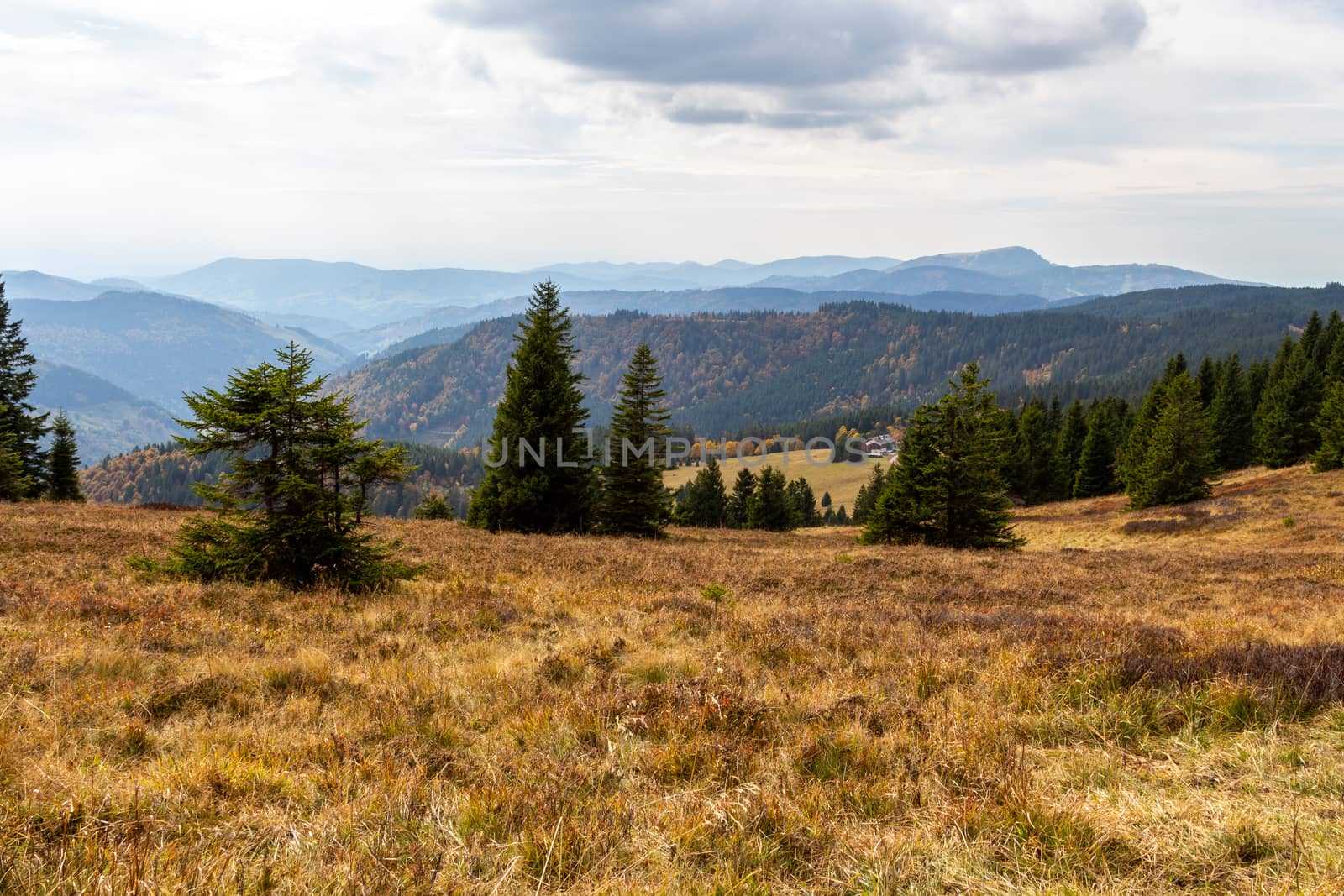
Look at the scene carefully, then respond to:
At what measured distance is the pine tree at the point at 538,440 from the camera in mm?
27562

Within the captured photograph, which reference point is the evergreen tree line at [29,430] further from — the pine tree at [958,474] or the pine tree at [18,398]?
the pine tree at [958,474]

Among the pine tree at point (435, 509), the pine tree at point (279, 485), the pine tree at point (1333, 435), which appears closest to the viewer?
the pine tree at point (279, 485)

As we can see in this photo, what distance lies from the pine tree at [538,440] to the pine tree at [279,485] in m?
16.3

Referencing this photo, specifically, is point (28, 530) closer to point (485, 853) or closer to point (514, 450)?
point (514, 450)

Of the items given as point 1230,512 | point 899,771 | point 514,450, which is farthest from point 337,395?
point 1230,512

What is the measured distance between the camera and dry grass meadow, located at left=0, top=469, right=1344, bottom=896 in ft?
10.9

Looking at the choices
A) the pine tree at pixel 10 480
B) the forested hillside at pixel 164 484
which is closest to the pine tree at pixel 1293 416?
the pine tree at pixel 10 480

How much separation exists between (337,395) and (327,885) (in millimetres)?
9356

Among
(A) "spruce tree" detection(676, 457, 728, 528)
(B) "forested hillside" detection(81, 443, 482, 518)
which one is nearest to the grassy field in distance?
(A) "spruce tree" detection(676, 457, 728, 528)

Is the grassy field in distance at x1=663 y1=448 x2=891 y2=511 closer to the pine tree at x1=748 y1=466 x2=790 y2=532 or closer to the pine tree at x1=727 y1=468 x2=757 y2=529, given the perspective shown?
the pine tree at x1=727 y1=468 x2=757 y2=529

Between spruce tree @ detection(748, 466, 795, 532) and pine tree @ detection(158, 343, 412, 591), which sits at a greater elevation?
pine tree @ detection(158, 343, 412, 591)

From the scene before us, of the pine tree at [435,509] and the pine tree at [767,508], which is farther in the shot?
the pine tree at [767,508]

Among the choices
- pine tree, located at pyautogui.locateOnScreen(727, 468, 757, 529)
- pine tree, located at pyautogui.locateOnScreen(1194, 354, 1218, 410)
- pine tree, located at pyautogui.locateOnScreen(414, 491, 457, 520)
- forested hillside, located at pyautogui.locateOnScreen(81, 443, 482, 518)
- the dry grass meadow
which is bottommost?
forested hillside, located at pyautogui.locateOnScreen(81, 443, 482, 518)

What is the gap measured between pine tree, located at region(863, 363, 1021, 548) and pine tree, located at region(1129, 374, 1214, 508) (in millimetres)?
23506
